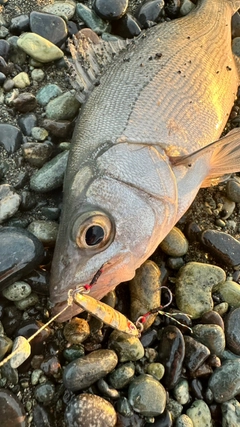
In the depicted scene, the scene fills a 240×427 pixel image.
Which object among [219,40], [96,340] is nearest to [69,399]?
[96,340]

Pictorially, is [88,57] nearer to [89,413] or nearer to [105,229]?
[105,229]

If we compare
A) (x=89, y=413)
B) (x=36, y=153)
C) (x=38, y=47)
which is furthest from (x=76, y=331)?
(x=38, y=47)

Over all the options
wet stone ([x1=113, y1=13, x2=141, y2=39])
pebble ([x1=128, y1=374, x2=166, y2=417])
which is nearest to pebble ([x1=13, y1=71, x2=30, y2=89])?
wet stone ([x1=113, y1=13, x2=141, y2=39])

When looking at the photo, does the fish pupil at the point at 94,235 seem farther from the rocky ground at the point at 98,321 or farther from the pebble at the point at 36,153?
the pebble at the point at 36,153

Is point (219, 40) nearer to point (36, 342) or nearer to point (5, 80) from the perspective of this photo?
point (5, 80)

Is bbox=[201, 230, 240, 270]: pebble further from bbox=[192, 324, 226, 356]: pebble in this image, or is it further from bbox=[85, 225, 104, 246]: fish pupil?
bbox=[85, 225, 104, 246]: fish pupil
